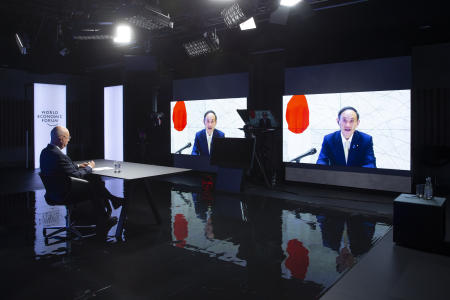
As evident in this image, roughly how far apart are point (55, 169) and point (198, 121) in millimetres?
5109

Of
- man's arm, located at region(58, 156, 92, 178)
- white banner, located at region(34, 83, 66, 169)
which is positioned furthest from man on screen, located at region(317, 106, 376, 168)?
white banner, located at region(34, 83, 66, 169)

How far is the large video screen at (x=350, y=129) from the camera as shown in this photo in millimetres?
5941

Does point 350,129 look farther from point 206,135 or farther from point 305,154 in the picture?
point 206,135

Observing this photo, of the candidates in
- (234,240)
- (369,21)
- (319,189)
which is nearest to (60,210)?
(234,240)

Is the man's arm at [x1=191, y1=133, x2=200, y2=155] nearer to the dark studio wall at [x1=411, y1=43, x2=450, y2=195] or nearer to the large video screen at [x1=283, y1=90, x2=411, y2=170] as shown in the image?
the large video screen at [x1=283, y1=90, x2=411, y2=170]

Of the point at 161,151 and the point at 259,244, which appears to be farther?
the point at 161,151

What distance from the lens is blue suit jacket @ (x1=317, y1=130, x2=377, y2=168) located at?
6238 millimetres

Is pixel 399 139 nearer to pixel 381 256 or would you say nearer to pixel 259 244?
pixel 381 256

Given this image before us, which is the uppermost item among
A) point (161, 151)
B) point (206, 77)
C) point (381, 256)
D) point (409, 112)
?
point (206, 77)

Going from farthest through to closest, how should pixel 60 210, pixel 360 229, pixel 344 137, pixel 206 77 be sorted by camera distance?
pixel 206 77, pixel 344 137, pixel 60 210, pixel 360 229

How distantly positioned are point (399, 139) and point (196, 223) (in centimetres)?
389

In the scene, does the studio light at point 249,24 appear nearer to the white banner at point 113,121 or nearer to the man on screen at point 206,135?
the man on screen at point 206,135

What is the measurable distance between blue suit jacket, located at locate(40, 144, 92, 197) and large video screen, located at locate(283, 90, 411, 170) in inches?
181

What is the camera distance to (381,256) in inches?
132
